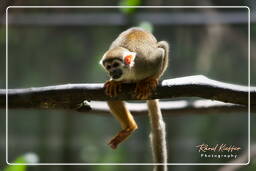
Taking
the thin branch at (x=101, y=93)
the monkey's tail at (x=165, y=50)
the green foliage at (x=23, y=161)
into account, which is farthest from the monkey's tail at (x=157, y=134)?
the green foliage at (x=23, y=161)

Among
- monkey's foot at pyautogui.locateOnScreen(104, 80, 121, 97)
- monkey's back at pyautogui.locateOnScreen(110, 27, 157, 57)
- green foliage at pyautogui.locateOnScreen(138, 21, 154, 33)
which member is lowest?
monkey's foot at pyautogui.locateOnScreen(104, 80, 121, 97)

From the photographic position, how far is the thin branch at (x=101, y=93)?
1.90 meters

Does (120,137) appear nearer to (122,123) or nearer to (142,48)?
(122,123)

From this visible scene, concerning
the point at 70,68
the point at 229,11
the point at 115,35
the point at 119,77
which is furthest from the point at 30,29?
the point at 229,11

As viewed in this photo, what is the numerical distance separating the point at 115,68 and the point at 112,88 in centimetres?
26

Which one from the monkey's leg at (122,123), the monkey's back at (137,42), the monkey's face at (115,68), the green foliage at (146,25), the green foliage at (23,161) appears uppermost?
the green foliage at (146,25)

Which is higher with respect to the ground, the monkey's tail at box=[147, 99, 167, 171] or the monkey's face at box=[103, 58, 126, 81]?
the monkey's face at box=[103, 58, 126, 81]

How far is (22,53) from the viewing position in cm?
279

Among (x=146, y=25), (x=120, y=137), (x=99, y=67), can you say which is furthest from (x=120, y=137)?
(x=146, y=25)

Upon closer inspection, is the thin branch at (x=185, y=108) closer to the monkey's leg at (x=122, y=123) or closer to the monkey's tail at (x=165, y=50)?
the monkey's leg at (x=122, y=123)

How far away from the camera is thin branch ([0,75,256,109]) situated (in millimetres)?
1899

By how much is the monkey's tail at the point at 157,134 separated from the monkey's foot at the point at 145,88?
23cm

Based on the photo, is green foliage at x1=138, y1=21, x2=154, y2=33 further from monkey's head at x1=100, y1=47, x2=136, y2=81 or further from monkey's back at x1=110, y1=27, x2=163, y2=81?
monkey's head at x1=100, y1=47, x2=136, y2=81

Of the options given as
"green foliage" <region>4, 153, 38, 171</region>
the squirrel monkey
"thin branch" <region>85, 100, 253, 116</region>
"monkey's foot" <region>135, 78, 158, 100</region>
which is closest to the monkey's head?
the squirrel monkey
